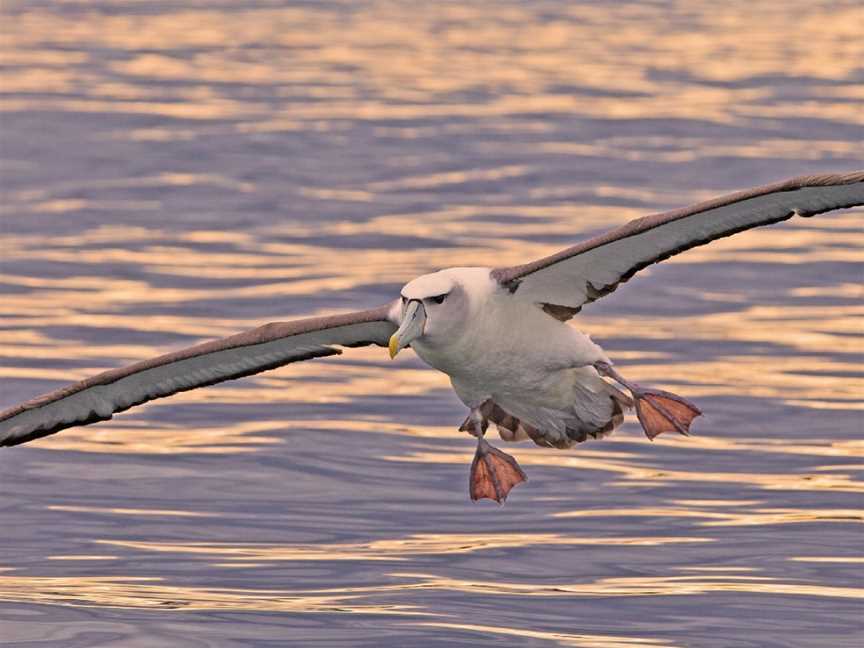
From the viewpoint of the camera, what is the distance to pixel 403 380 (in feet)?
87.5

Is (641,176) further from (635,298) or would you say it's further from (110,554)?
(110,554)

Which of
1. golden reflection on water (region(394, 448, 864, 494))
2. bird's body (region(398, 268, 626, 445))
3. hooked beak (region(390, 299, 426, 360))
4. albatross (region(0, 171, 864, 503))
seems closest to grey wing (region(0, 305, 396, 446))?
albatross (region(0, 171, 864, 503))

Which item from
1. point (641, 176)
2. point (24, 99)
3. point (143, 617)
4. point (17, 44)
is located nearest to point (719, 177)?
point (641, 176)

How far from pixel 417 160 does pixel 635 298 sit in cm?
1494

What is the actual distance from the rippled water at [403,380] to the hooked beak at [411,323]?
8.36 feet

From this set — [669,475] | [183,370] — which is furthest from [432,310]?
[669,475]

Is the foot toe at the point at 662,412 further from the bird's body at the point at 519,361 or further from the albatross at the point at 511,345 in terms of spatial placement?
the bird's body at the point at 519,361

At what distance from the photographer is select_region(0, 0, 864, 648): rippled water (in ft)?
65.1

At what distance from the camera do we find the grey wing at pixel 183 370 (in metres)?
18.8

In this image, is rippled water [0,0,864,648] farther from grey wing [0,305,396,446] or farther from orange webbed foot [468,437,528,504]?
grey wing [0,305,396,446]

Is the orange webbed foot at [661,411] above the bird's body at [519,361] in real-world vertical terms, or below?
below

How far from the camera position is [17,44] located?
71500mm

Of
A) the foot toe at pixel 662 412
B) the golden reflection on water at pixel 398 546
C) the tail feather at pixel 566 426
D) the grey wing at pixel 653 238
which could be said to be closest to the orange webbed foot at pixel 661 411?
the foot toe at pixel 662 412

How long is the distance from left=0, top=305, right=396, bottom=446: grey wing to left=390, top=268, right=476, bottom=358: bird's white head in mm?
1209
